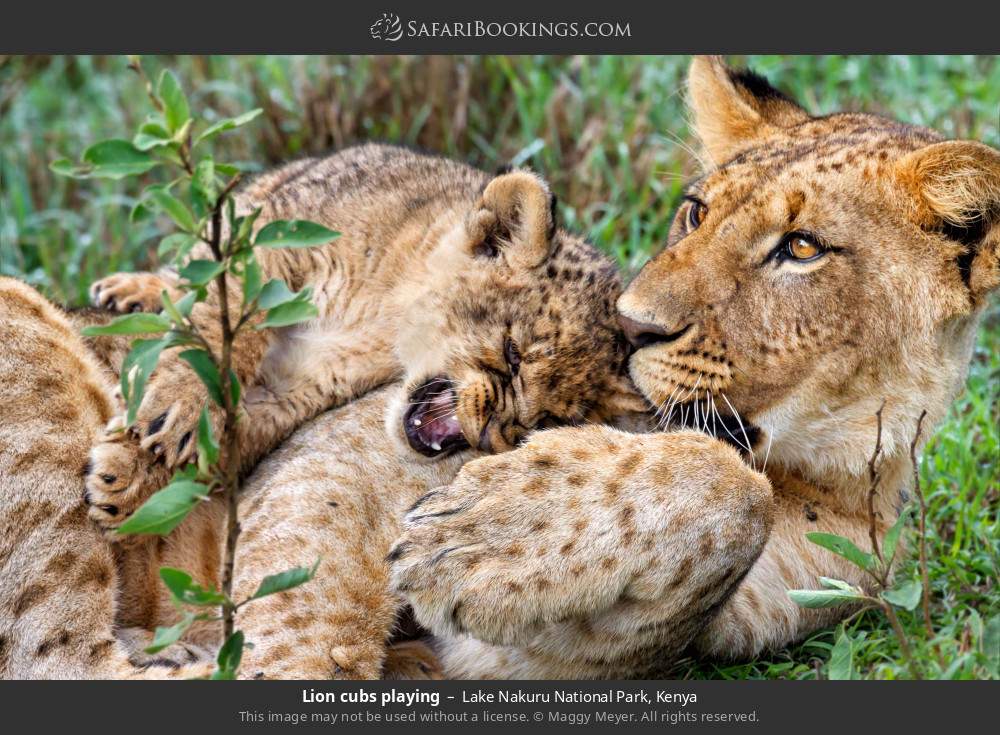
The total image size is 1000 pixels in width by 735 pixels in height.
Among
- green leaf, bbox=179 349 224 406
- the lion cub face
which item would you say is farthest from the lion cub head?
green leaf, bbox=179 349 224 406

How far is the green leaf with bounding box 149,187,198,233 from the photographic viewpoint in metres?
2.83

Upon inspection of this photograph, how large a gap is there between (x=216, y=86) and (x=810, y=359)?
16.1 ft

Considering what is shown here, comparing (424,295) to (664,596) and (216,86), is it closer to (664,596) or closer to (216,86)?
(664,596)

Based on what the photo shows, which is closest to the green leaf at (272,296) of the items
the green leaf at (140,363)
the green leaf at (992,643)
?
the green leaf at (140,363)

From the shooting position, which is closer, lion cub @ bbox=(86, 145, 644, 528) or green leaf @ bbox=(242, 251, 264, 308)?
green leaf @ bbox=(242, 251, 264, 308)

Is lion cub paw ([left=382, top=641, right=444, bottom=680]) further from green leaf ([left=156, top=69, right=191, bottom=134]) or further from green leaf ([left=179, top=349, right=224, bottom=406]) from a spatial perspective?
green leaf ([left=156, top=69, right=191, bottom=134])

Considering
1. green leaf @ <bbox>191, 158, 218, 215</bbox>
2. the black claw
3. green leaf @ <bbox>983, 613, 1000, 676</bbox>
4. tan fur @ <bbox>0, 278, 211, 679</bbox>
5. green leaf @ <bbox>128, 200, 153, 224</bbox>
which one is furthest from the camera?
the black claw

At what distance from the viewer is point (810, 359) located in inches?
150

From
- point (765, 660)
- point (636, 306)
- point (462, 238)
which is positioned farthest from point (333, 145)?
point (765, 660)

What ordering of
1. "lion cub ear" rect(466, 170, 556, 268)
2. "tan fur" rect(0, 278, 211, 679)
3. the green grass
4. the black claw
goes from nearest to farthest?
1. "tan fur" rect(0, 278, 211, 679)
2. the black claw
3. "lion cub ear" rect(466, 170, 556, 268)
4. the green grass

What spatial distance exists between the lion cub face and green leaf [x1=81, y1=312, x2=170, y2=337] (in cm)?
129

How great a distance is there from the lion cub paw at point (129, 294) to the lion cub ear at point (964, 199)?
267cm

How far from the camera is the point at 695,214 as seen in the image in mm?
4270
